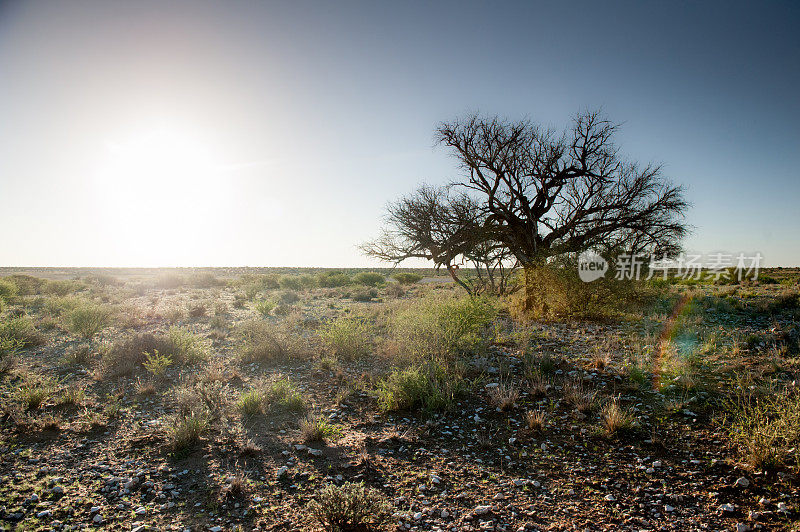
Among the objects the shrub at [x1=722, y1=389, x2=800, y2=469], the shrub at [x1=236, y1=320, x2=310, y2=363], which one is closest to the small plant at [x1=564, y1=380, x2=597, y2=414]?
the shrub at [x1=722, y1=389, x2=800, y2=469]

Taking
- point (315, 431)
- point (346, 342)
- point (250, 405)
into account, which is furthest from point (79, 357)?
point (315, 431)

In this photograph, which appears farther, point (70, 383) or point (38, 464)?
point (70, 383)

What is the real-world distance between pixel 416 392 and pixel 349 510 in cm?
311

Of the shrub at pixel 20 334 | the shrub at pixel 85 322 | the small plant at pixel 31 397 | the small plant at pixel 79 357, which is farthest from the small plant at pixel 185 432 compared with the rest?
the shrub at pixel 85 322

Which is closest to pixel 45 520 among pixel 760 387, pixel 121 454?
pixel 121 454

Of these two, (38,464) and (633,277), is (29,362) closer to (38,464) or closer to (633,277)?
(38,464)

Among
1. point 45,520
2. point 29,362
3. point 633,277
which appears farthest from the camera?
point 633,277

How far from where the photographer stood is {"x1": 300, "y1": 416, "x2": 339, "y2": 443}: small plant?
17.9 feet

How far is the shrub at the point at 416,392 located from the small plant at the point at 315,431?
116 centimetres

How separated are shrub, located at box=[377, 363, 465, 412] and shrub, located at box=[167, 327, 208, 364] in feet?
17.4

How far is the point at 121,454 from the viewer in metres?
5.07

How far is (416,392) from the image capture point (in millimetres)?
6633

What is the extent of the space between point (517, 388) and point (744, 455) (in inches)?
126

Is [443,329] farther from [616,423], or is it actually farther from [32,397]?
[32,397]
